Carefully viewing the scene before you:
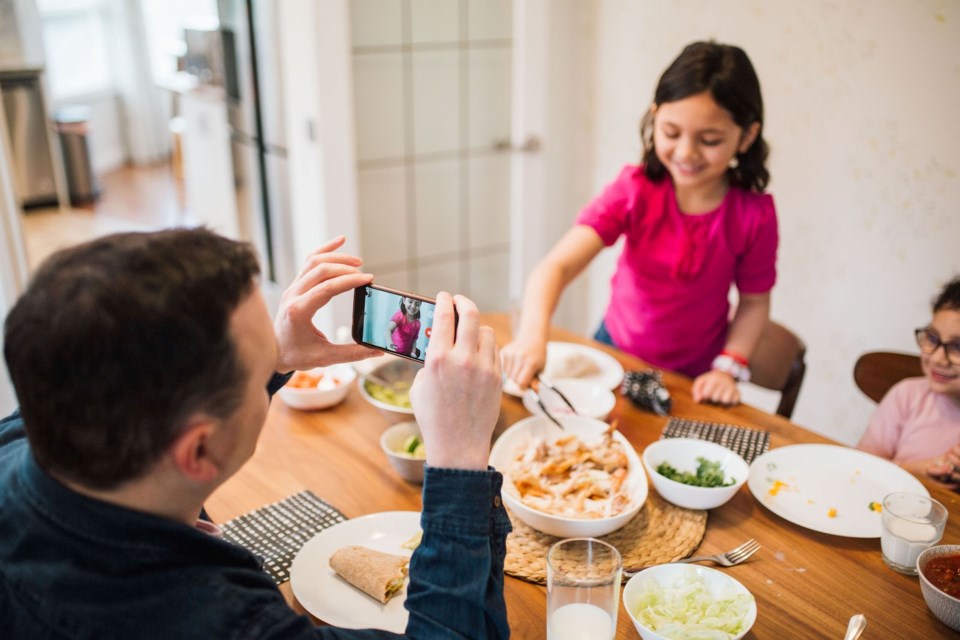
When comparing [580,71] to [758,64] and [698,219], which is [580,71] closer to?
[758,64]

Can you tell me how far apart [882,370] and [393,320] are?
142 centimetres

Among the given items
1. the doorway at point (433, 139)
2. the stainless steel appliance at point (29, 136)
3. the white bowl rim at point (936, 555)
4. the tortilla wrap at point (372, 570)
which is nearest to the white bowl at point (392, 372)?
the tortilla wrap at point (372, 570)

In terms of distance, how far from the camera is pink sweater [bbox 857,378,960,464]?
1.77 meters

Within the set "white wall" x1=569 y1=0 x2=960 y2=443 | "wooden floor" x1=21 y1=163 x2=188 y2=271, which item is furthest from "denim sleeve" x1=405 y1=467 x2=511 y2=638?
"wooden floor" x1=21 y1=163 x2=188 y2=271

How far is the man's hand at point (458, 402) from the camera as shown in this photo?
0.98m

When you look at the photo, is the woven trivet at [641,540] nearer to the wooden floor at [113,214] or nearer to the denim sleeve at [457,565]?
the denim sleeve at [457,565]

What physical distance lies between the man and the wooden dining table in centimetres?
39

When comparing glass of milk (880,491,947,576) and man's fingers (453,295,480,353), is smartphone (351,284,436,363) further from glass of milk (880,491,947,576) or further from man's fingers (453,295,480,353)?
glass of milk (880,491,947,576)

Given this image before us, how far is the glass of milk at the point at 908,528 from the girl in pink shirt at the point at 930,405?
36cm

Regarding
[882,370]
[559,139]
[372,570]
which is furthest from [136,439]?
[559,139]

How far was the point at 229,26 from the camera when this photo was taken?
3850 mm

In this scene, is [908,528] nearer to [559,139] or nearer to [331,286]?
[331,286]

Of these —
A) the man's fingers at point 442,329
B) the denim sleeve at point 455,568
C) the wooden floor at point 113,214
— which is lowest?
the wooden floor at point 113,214

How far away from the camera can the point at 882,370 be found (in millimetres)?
2043
